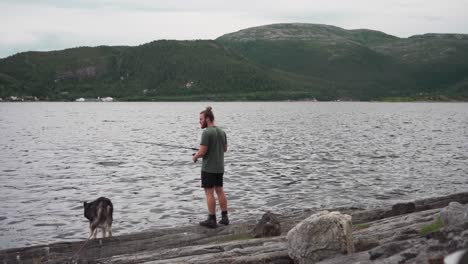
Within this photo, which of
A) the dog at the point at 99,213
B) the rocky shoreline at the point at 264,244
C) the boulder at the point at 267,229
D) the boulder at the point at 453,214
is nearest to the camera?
the rocky shoreline at the point at 264,244

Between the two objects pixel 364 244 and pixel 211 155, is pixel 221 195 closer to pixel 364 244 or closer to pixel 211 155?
pixel 211 155

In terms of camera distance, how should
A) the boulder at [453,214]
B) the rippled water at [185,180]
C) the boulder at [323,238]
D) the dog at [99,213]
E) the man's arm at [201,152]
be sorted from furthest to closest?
the rippled water at [185,180] < the dog at [99,213] < the man's arm at [201,152] < the boulder at [323,238] < the boulder at [453,214]

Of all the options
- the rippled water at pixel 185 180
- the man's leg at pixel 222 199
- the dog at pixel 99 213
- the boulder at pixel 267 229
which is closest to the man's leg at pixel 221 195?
the man's leg at pixel 222 199

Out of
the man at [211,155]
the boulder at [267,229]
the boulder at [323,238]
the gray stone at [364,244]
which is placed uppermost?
the man at [211,155]

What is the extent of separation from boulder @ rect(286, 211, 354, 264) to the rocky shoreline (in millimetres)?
158

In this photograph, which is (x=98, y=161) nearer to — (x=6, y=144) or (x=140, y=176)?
(x=140, y=176)

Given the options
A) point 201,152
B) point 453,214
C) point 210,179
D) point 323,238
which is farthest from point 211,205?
point 453,214

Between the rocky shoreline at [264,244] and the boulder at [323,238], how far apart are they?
0.52 feet

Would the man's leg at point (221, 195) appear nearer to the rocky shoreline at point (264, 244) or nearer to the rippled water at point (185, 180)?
the rocky shoreline at point (264, 244)

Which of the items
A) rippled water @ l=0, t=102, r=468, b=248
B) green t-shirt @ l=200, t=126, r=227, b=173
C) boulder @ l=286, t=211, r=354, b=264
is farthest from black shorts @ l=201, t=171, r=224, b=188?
rippled water @ l=0, t=102, r=468, b=248

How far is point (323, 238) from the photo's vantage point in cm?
1033

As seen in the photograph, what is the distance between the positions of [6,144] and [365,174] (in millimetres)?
39887

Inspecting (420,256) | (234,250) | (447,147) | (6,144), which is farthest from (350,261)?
(6,144)

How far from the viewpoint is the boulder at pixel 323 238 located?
1026 centimetres
